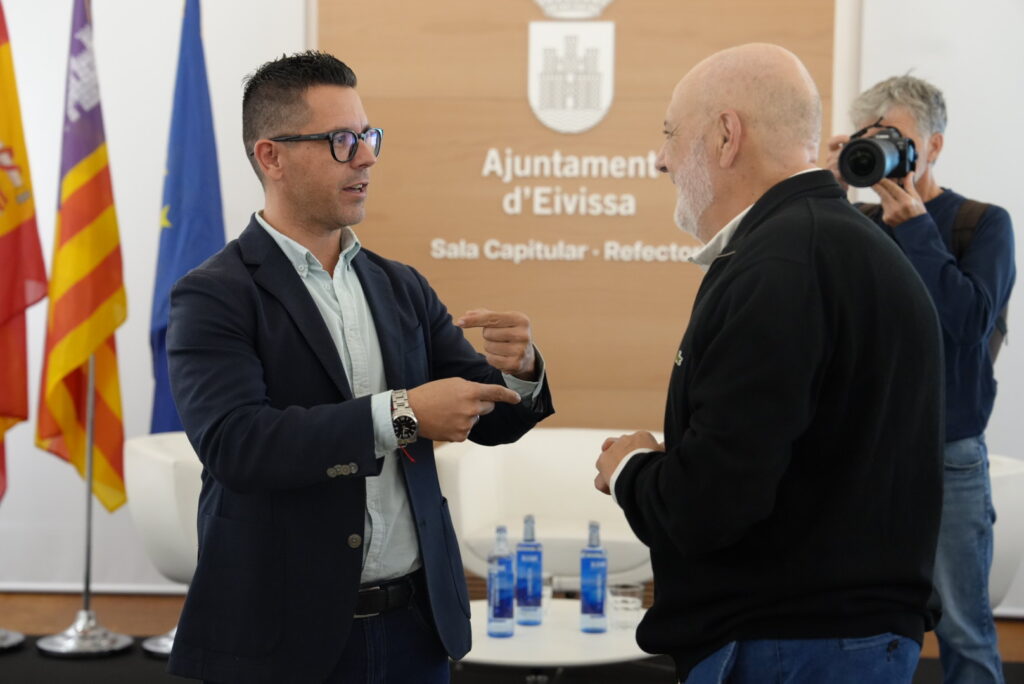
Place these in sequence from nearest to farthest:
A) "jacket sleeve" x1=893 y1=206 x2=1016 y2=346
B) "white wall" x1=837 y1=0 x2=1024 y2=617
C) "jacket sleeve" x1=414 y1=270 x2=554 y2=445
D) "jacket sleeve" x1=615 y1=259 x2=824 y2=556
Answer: "jacket sleeve" x1=615 y1=259 x2=824 y2=556 → "jacket sleeve" x1=414 y1=270 x2=554 y2=445 → "jacket sleeve" x1=893 y1=206 x2=1016 y2=346 → "white wall" x1=837 y1=0 x2=1024 y2=617

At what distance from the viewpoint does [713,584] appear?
4.78 ft

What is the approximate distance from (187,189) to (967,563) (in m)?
3.24

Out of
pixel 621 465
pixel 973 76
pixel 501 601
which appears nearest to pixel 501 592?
pixel 501 601

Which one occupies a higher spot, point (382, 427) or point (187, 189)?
point (187, 189)

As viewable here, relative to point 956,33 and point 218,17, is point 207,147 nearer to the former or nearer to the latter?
point 218,17

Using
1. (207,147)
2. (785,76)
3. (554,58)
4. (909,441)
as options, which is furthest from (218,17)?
(909,441)

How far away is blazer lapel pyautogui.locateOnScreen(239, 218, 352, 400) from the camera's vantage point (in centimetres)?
172

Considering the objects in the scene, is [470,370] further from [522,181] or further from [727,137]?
[522,181]

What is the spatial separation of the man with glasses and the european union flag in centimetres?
270

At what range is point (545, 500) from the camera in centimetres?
469

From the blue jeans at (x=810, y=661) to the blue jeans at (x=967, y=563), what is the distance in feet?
4.16

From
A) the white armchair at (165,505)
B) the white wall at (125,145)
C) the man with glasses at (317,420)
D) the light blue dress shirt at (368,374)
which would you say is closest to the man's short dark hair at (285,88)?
the man with glasses at (317,420)

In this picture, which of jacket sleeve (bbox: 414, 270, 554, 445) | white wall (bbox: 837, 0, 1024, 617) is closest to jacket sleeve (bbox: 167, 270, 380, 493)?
jacket sleeve (bbox: 414, 270, 554, 445)

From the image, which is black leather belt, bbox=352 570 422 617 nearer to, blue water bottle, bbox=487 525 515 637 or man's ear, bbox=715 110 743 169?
man's ear, bbox=715 110 743 169
